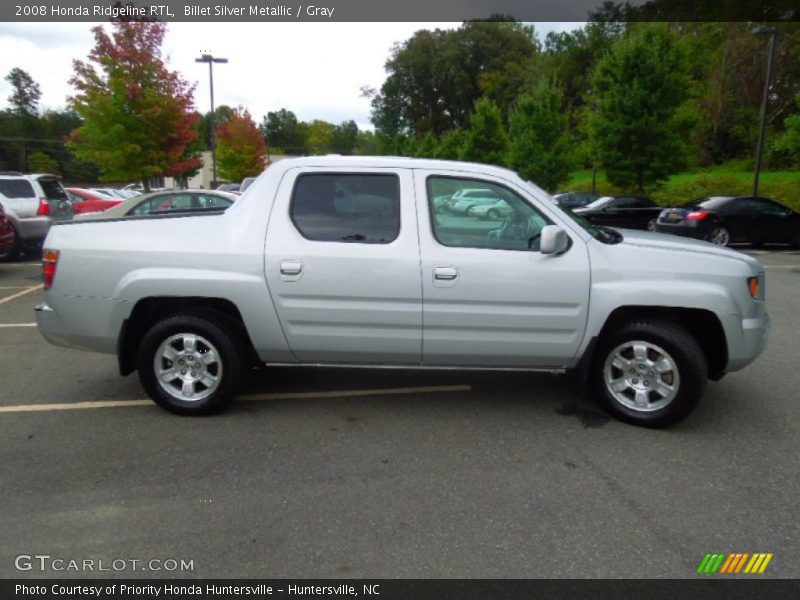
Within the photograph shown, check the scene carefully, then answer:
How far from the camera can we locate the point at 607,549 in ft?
9.26

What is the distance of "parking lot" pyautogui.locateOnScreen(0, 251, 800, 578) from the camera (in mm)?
2797

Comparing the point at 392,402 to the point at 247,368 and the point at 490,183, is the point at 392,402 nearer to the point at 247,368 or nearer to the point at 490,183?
the point at 247,368

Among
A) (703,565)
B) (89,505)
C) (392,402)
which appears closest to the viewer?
(703,565)

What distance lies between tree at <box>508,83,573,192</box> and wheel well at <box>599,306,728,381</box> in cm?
2351

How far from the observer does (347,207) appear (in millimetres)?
4238

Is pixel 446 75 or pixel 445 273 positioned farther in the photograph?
pixel 446 75

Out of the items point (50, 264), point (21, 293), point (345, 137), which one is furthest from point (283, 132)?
point (50, 264)

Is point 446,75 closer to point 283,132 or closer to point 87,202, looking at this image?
point 87,202

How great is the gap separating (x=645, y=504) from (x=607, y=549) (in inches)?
21.3

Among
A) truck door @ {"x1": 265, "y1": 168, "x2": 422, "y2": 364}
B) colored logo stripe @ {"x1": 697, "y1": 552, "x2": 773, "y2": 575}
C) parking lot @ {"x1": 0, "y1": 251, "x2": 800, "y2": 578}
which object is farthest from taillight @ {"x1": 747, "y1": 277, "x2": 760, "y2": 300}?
truck door @ {"x1": 265, "y1": 168, "x2": 422, "y2": 364}

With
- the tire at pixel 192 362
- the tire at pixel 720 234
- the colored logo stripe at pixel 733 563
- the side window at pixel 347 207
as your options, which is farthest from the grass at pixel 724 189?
the colored logo stripe at pixel 733 563

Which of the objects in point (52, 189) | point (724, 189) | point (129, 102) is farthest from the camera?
point (724, 189)

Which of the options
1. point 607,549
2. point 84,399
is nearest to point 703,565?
point 607,549

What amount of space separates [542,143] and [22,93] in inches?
4142
